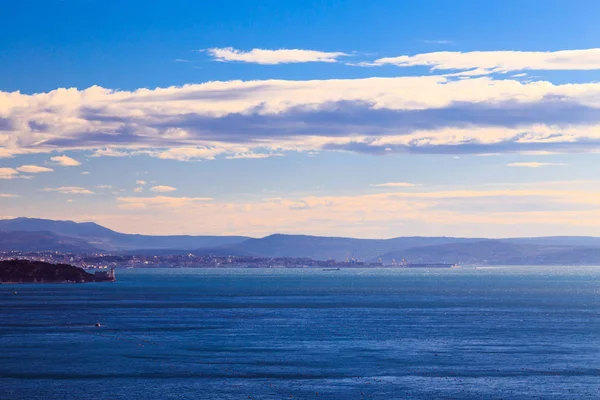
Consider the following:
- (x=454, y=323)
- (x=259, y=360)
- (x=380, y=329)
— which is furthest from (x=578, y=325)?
(x=259, y=360)

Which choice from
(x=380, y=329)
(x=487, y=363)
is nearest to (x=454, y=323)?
(x=380, y=329)

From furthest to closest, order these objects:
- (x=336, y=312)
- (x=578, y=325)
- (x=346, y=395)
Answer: (x=336, y=312) → (x=578, y=325) → (x=346, y=395)

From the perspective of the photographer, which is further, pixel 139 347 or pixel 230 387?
pixel 139 347

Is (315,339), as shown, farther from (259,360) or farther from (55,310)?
(55,310)

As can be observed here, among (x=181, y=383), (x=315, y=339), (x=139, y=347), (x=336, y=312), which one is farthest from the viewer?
(x=336, y=312)

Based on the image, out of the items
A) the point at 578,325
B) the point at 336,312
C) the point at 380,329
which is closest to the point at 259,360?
the point at 380,329

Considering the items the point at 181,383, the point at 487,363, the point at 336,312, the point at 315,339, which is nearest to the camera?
the point at 181,383

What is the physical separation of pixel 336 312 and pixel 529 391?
98930mm

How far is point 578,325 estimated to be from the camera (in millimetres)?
147375

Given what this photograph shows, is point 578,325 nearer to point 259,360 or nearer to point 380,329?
point 380,329

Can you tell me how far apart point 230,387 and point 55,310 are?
361ft

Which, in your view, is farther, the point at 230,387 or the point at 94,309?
the point at 94,309

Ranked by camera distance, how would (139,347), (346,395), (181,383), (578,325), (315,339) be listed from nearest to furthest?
(346,395) → (181,383) → (139,347) → (315,339) → (578,325)

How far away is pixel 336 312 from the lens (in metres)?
180
